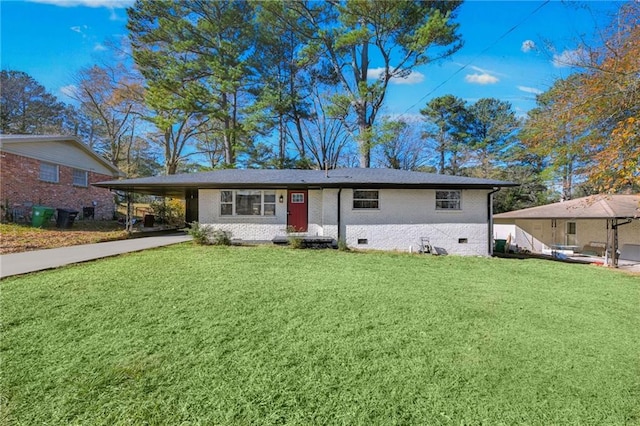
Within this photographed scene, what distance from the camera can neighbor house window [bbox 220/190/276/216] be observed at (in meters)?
11.2

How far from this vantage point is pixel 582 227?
15258 mm

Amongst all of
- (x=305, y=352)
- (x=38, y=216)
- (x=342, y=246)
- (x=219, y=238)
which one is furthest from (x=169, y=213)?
(x=305, y=352)

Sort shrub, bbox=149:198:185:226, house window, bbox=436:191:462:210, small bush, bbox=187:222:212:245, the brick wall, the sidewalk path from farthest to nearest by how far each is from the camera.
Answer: shrub, bbox=149:198:185:226
the brick wall
house window, bbox=436:191:462:210
small bush, bbox=187:222:212:245
the sidewalk path

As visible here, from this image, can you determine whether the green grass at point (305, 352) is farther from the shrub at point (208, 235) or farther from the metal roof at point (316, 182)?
the metal roof at point (316, 182)

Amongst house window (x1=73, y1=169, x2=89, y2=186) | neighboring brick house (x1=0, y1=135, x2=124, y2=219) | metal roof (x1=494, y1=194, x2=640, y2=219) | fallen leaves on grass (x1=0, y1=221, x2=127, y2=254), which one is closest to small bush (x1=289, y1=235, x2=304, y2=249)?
fallen leaves on grass (x1=0, y1=221, x2=127, y2=254)

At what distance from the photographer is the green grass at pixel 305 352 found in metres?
2.19

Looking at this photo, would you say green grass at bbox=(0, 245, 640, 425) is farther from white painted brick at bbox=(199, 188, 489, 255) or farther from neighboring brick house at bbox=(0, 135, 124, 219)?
neighboring brick house at bbox=(0, 135, 124, 219)

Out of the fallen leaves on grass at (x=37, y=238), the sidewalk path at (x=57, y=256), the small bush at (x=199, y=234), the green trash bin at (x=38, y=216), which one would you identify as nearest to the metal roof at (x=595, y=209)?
the small bush at (x=199, y=234)

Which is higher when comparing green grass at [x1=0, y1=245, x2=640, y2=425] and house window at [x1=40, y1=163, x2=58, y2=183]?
house window at [x1=40, y1=163, x2=58, y2=183]

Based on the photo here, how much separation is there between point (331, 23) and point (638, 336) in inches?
838

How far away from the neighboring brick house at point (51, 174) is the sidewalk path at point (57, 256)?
22.7 feet

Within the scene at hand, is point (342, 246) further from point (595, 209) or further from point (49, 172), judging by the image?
point (49, 172)

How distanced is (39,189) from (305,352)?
17.0 meters

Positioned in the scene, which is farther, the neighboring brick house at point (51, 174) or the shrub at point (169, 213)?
the shrub at point (169, 213)
